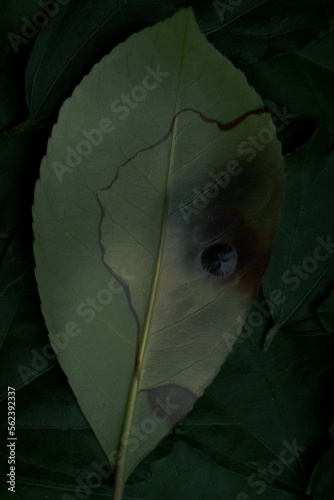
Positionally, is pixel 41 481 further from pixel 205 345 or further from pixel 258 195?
pixel 258 195

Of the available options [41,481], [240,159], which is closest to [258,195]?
[240,159]
